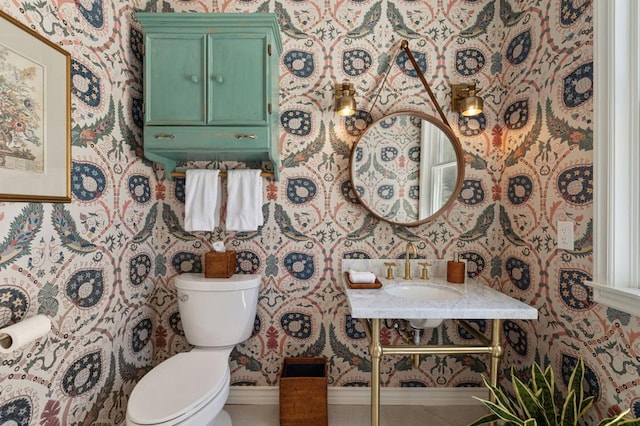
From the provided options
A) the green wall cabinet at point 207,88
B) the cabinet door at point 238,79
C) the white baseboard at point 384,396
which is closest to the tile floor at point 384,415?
the white baseboard at point 384,396

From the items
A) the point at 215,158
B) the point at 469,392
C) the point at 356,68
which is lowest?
the point at 469,392

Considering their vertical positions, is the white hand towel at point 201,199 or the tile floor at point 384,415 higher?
the white hand towel at point 201,199

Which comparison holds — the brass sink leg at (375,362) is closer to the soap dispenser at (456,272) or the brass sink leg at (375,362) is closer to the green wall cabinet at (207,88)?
the soap dispenser at (456,272)

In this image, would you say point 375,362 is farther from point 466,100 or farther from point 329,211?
point 466,100

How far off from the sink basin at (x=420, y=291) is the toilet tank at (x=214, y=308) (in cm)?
77

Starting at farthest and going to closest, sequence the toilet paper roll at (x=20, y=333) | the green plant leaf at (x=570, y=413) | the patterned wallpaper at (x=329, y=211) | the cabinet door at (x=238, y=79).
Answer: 1. the cabinet door at (x=238, y=79)
2. the patterned wallpaper at (x=329, y=211)
3. the green plant leaf at (x=570, y=413)
4. the toilet paper roll at (x=20, y=333)

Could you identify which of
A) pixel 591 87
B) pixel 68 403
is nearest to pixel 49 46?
pixel 68 403

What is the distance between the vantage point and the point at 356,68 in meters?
1.69

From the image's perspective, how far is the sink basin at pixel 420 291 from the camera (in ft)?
4.88

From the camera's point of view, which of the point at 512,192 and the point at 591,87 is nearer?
the point at 591,87

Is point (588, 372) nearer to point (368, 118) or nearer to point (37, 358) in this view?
point (368, 118)

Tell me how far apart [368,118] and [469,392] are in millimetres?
1741

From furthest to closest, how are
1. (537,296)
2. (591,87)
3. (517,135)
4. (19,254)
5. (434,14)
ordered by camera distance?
(434,14)
(517,135)
(537,296)
(591,87)
(19,254)

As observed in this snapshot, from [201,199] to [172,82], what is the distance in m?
0.60
